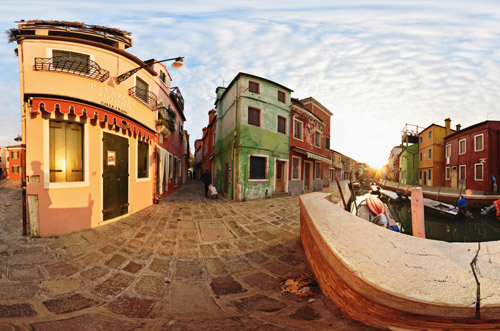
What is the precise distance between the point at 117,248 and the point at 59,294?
1328 mm

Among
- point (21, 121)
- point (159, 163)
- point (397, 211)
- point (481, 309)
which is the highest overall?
point (21, 121)

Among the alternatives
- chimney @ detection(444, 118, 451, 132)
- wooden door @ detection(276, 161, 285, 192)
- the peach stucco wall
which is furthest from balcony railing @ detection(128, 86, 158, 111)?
chimney @ detection(444, 118, 451, 132)

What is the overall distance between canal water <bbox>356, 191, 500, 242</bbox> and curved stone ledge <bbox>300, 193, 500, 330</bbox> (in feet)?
34.0

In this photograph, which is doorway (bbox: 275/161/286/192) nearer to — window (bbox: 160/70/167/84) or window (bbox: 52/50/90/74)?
window (bbox: 160/70/167/84)

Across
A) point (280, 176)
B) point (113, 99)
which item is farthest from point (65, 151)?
point (280, 176)

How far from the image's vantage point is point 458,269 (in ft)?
5.57

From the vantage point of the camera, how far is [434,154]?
21.1 meters

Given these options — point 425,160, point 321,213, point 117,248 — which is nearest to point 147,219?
point 117,248

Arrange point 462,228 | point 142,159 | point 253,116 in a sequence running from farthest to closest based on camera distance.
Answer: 1. point 253,116
2. point 462,228
3. point 142,159

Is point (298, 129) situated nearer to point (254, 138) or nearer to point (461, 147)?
point (254, 138)

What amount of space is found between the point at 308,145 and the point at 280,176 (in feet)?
13.4

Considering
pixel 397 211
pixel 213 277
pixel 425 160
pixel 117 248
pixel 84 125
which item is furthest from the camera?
pixel 425 160

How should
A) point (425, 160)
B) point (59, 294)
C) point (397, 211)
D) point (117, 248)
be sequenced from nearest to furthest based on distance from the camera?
1. point (59, 294)
2. point (117, 248)
3. point (397, 211)
4. point (425, 160)

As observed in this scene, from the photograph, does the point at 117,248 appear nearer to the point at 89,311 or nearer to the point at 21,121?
the point at 89,311
